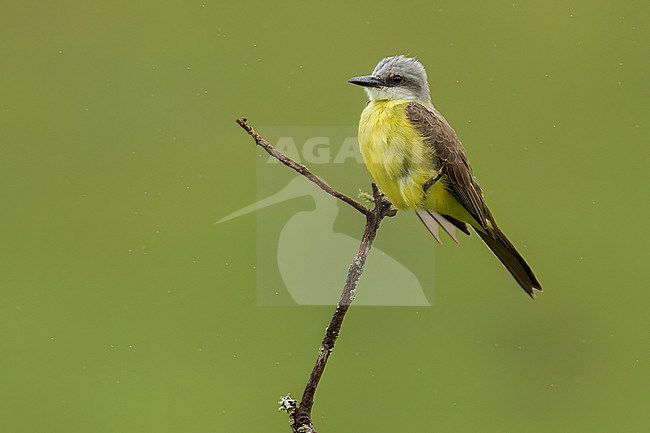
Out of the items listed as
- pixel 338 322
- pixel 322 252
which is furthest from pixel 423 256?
pixel 338 322

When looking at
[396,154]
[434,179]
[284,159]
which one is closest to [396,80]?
[396,154]

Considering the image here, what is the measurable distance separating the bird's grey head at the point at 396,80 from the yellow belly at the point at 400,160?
3 centimetres

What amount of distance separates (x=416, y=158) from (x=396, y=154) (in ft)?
0.12

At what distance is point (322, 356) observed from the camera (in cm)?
83

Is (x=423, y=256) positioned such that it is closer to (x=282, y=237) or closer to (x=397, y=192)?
(x=282, y=237)

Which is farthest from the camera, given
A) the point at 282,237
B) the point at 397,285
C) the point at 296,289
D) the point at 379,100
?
the point at 282,237

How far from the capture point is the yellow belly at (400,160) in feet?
4.58

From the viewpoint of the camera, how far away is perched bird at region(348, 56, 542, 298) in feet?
4.57

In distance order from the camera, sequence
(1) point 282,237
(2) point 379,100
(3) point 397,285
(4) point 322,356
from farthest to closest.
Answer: (1) point 282,237, (3) point 397,285, (2) point 379,100, (4) point 322,356

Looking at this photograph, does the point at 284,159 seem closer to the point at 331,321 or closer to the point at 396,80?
the point at 331,321

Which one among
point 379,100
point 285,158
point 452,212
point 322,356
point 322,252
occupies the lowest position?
point 322,356

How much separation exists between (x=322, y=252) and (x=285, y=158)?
83.2 inches

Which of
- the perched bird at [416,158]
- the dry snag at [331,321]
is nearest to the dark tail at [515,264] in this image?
the perched bird at [416,158]

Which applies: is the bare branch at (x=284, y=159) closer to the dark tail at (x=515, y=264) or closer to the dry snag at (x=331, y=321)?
the dry snag at (x=331, y=321)
